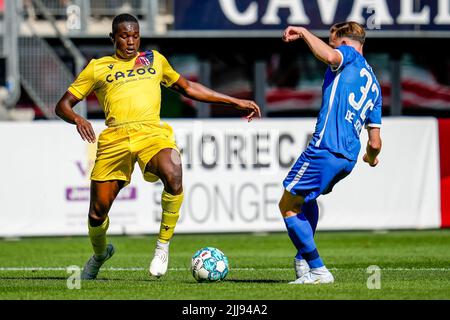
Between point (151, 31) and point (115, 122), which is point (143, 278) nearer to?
point (115, 122)

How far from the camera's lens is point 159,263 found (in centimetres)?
1016

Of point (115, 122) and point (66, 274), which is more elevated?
point (115, 122)

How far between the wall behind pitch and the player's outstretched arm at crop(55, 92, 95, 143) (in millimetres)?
7376

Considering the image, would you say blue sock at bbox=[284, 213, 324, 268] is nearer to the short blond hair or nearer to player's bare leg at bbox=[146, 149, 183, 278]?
player's bare leg at bbox=[146, 149, 183, 278]

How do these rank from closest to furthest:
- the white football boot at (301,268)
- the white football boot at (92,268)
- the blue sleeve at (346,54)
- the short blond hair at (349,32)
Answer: the blue sleeve at (346,54) < the short blond hair at (349,32) < the white football boot at (301,268) < the white football boot at (92,268)

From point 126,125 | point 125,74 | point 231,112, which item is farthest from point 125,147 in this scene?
point 231,112

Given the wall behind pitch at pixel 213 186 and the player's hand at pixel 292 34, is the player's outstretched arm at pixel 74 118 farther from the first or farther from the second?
the wall behind pitch at pixel 213 186

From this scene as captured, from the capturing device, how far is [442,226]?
18.7 m

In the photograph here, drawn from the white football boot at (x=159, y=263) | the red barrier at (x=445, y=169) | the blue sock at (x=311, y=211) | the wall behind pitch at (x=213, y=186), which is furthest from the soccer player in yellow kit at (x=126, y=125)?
the red barrier at (x=445, y=169)

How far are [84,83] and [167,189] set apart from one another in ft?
4.02

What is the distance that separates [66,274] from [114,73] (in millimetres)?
2151

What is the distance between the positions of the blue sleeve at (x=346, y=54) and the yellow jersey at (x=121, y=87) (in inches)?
78.2

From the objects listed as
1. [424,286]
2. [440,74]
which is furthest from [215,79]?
[424,286]

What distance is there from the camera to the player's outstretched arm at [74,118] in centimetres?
1020
